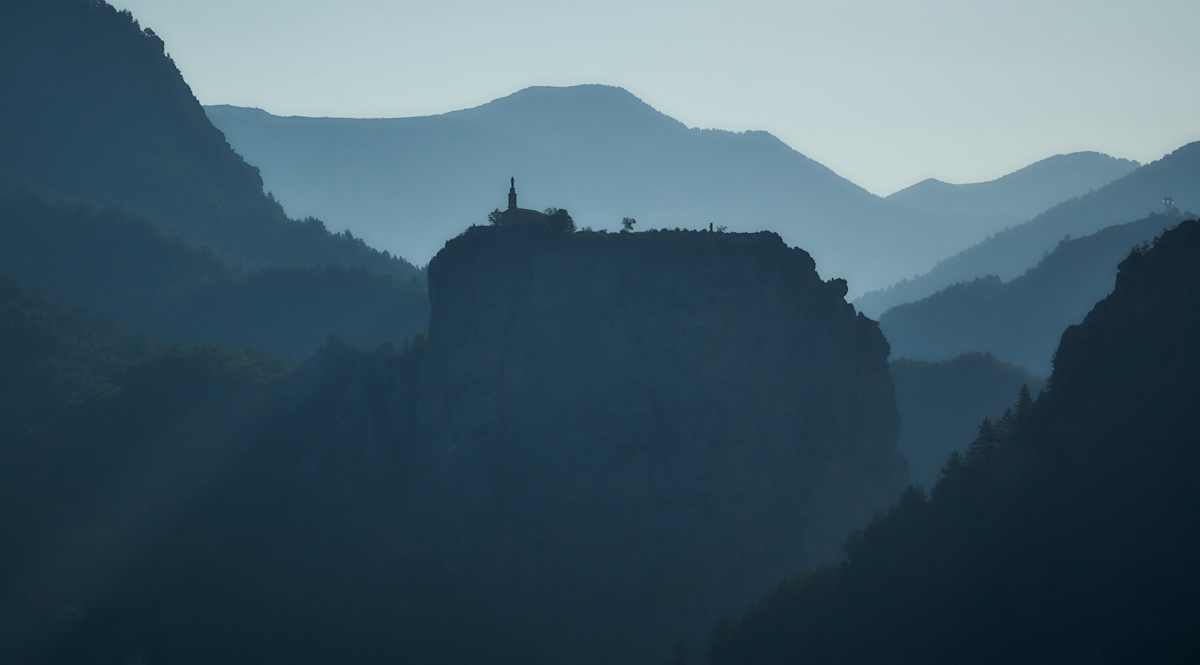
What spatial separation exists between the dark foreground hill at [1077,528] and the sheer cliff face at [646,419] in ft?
56.2

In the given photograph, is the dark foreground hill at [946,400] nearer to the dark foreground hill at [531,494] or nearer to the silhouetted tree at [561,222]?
the dark foreground hill at [531,494]

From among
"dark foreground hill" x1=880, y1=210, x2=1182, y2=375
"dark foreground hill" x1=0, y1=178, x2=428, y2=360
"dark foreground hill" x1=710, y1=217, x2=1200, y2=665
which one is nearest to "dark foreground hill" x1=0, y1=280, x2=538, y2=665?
"dark foreground hill" x1=0, y1=178, x2=428, y2=360

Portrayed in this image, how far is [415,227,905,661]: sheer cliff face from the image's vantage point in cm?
7912

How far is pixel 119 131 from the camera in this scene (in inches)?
6299

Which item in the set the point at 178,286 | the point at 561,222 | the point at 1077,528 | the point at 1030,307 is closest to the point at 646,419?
the point at 561,222

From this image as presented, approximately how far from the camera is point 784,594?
67.3 meters

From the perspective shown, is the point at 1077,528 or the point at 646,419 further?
the point at 646,419

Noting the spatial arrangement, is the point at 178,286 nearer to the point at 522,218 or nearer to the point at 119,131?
the point at 119,131

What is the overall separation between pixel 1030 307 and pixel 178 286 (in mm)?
112031

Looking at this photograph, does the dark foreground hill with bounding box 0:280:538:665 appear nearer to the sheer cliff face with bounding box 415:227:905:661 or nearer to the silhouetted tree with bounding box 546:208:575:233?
the sheer cliff face with bounding box 415:227:905:661

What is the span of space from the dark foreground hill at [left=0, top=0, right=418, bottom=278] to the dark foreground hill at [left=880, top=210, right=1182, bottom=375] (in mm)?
78362

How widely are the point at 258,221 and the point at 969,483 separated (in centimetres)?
12923

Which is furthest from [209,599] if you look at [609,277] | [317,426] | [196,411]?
[609,277]

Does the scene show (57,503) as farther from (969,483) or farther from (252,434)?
(969,483)
